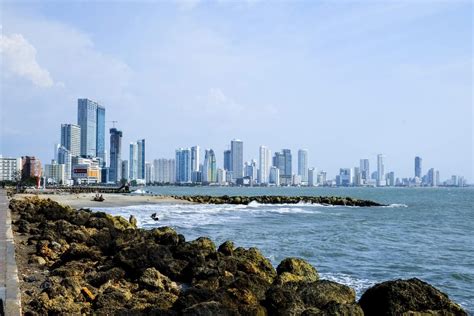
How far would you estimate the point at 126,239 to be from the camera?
1420cm

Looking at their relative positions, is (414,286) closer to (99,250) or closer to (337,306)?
(337,306)

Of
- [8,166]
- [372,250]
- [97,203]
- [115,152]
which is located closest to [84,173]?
[8,166]

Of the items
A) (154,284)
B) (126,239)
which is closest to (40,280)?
(154,284)

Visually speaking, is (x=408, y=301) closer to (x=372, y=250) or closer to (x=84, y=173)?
(x=372, y=250)

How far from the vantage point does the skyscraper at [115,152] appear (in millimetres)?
188125

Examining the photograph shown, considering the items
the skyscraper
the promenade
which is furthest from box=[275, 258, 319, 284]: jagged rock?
the skyscraper

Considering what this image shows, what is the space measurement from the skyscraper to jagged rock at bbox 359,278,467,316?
186 meters

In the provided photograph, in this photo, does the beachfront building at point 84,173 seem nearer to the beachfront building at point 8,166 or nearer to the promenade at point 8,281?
the beachfront building at point 8,166

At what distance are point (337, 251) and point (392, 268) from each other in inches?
148

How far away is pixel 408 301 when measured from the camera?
7363mm

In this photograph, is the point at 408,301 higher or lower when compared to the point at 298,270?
higher

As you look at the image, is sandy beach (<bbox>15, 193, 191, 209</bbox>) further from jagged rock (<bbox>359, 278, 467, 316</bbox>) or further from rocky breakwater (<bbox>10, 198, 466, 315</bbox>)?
jagged rock (<bbox>359, 278, 467, 316</bbox>)

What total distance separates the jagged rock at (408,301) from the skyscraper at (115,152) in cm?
18629

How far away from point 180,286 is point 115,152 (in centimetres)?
18419
